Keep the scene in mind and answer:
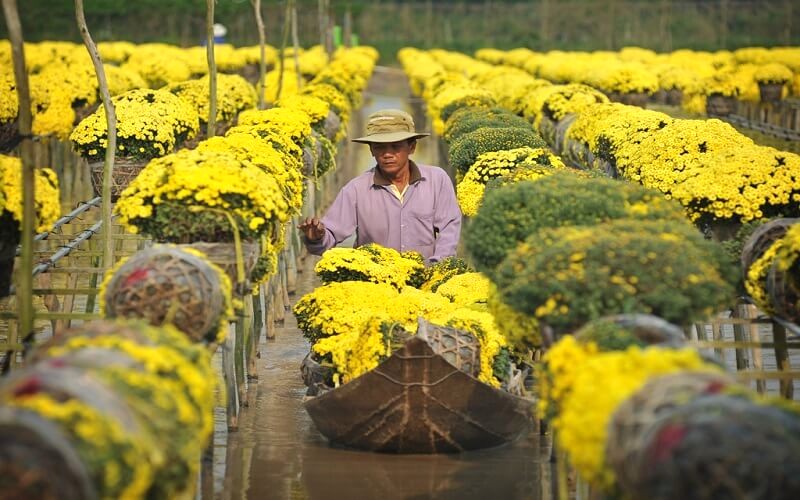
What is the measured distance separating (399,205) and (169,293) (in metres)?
4.45

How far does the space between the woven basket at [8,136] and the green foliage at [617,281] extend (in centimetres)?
1292

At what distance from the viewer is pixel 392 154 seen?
11070mm

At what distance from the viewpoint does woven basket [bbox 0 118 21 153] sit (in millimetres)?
18266

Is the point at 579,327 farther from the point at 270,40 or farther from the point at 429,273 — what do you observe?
the point at 270,40

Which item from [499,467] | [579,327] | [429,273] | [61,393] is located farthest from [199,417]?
[429,273]

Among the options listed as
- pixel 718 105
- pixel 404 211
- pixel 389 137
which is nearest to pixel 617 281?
pixel 389 137

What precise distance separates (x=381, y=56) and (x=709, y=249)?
218 ft

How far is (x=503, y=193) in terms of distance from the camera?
7688 mm

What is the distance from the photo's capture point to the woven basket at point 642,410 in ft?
15.5

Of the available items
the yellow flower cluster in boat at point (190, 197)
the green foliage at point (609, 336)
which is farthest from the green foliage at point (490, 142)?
the green foliage at point (609, 336)

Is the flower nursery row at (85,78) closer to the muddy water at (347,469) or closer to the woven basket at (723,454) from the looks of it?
the muddy water at (347,469)

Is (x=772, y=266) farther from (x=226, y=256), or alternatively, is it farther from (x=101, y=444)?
(x=101, y=444)

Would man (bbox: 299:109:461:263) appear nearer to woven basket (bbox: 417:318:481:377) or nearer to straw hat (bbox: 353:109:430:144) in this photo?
straw hat (bbox: 353:109:430:144)

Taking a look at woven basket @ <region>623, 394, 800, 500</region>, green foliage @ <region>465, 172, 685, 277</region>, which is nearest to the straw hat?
green foliage @ <region>465, 172, 685, 277</region>
